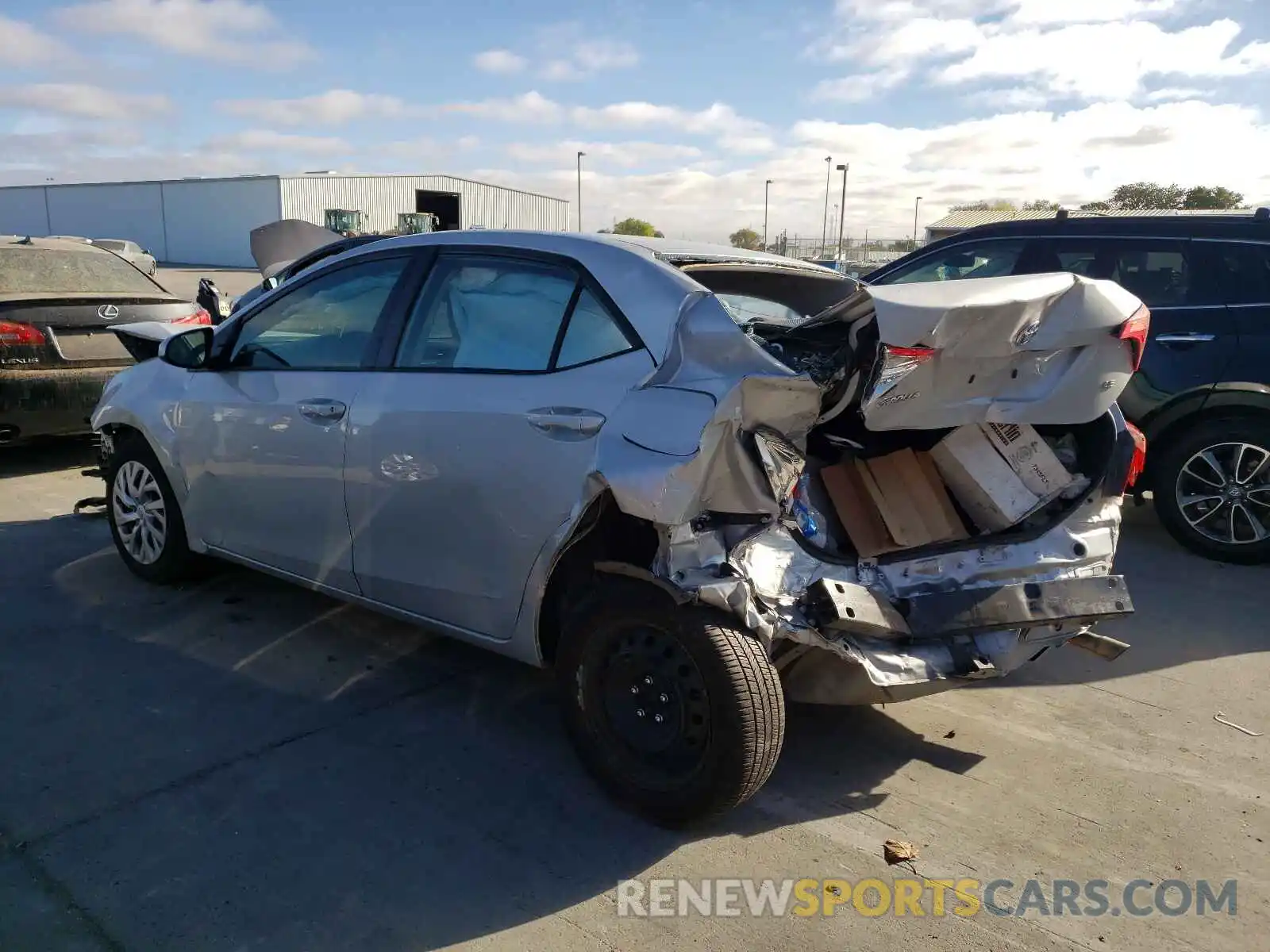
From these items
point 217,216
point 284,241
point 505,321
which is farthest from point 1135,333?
point 217,216

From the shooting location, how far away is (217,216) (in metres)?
53.7

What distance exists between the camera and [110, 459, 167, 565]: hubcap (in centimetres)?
474

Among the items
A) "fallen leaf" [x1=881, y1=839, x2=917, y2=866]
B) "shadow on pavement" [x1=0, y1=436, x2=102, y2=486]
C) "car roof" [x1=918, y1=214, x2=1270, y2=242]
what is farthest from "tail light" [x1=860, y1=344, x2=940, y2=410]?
"shadow on pavement" [x1=0, y1=436, x2=102, y2=486]

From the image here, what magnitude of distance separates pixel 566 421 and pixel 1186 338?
174 inches

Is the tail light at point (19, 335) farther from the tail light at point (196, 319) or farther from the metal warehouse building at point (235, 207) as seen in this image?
the metal warehouse building at point (235, 207)

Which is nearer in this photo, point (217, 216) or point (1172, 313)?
point (1172, 313)

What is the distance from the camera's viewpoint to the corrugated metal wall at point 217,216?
51250 mm

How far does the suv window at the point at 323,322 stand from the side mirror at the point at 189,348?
0.79 ft

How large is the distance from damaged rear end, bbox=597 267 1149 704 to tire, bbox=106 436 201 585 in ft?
9.24

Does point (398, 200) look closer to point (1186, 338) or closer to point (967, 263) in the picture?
point (967, 263)

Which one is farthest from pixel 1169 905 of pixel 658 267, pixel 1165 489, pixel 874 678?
pixel 1165 489

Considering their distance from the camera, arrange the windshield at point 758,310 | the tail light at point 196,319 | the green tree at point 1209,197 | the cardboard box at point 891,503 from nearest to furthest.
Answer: the cardboard box at point 891,503 → the windshield at point 758,310 → the tail light at point 196,319 → the green tree at point 1209,197

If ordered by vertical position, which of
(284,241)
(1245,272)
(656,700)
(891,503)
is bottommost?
(656,700)

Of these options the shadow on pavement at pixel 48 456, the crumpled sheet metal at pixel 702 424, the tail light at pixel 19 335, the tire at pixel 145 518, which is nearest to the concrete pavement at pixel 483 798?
the tire at pixel 145 518
